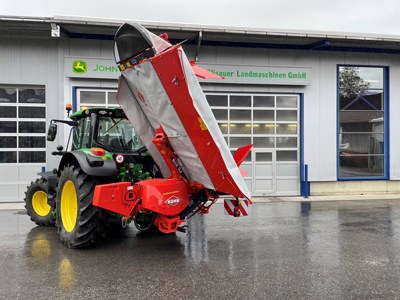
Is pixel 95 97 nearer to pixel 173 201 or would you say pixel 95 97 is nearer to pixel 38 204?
pixel 38 204

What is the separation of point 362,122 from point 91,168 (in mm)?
10984

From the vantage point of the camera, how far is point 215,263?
16.2ft

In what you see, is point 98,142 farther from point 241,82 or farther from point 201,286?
point 241,82

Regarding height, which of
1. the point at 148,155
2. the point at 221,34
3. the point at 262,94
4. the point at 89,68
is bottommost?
the point at 148,155

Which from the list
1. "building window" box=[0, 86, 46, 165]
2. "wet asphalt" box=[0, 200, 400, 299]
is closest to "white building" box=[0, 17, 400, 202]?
"building window" box=[0, 86, 46, 165]

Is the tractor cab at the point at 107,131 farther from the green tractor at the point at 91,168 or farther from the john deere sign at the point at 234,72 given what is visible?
the john deere sign at the point at 234,72

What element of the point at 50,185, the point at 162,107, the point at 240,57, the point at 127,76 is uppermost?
the point at 240,57

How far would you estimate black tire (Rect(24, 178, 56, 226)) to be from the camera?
24.2 feet

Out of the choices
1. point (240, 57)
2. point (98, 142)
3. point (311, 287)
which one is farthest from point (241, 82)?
point (311, 287)

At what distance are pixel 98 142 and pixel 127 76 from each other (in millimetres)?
1426

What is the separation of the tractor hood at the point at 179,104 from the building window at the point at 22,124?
7.33 m

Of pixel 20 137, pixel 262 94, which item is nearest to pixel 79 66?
pixel 20 137

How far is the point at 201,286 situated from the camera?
13.5ft

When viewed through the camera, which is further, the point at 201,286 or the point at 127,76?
the point at 127,76
